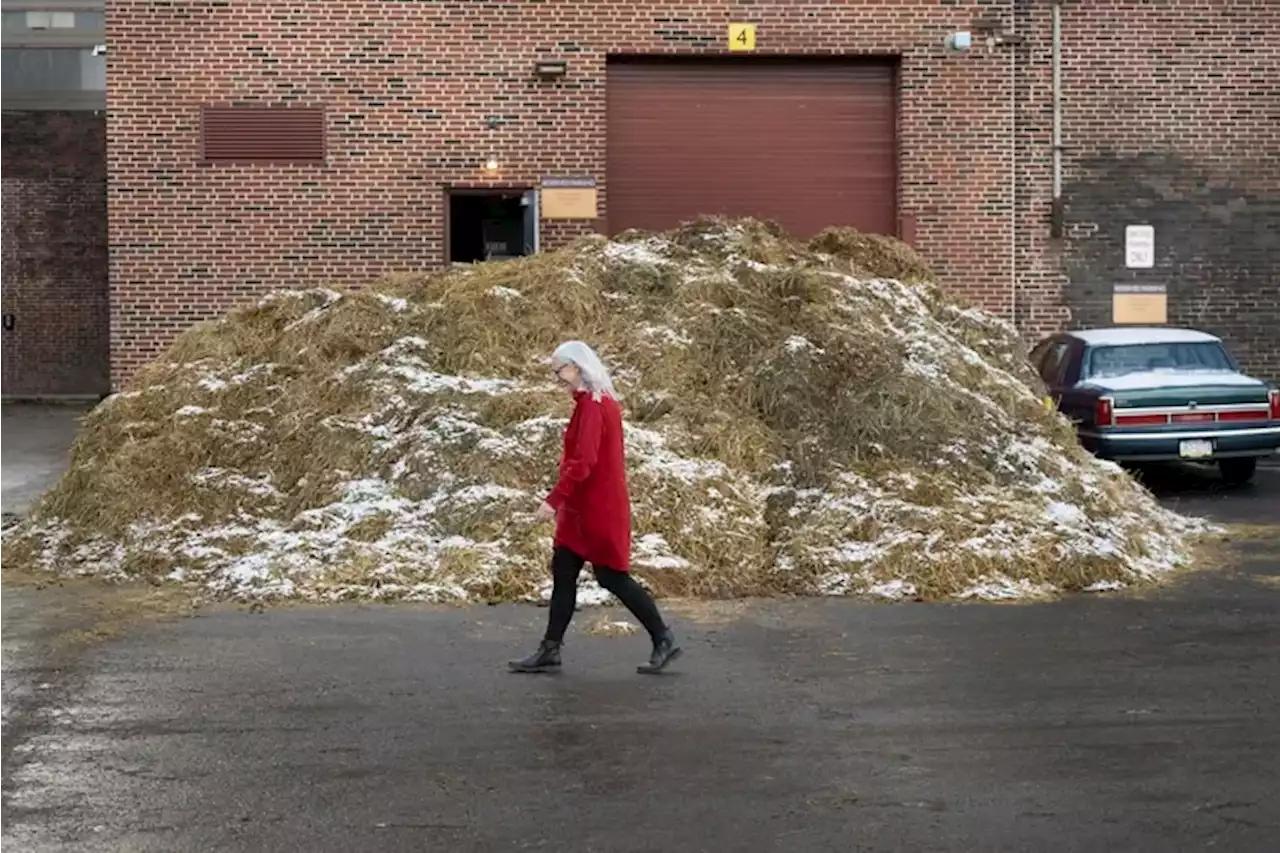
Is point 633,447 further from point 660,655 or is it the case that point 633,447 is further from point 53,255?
point 53,255

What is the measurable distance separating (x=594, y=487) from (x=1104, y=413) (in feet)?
29.5

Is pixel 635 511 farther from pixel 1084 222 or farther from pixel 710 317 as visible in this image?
pixel 1084 222

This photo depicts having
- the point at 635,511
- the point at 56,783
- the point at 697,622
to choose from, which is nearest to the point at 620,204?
the point at 635,511

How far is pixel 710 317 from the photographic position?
13.4 meters

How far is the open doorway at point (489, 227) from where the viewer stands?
66.4 ft

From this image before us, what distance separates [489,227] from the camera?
20609 millimetres

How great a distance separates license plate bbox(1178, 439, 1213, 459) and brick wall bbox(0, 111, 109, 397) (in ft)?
73.1

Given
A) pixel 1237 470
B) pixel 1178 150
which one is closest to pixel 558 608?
pixel 1237 470

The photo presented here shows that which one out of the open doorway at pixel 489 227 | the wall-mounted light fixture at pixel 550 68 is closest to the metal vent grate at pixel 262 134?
the open doorway at pixel 489 227

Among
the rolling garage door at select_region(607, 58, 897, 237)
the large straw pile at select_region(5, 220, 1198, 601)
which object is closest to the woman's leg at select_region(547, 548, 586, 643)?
the large straw pile at select_region(5, 220, 1198, 601)

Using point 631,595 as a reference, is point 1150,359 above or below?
above

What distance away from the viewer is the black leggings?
27.2ft

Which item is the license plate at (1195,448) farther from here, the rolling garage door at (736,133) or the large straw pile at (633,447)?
the rolling garage door at (736,133)

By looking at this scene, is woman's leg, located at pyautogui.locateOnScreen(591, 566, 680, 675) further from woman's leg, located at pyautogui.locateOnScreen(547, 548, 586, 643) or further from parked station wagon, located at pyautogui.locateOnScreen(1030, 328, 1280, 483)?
parked station wagon, located at pyautogui.locateOnScreen(1030, 328, 1280, 483)
